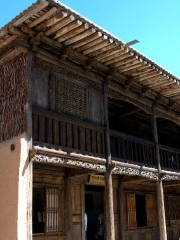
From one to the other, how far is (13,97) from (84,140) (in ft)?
6.47

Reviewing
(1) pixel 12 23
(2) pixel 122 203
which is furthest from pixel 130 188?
(1) pixel 12 23

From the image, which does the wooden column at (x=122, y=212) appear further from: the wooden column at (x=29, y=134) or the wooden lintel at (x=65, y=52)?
the wooden column at (x=29, y=134)

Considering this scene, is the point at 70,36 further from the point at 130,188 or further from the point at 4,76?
the point at 130,188

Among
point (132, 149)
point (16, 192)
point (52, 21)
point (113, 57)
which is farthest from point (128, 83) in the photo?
point (16, 192)

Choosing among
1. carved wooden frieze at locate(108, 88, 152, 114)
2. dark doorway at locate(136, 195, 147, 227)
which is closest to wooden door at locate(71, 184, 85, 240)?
carved wooden frieze at locate(108, 88, 152, 114)

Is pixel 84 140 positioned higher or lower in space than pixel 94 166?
higher

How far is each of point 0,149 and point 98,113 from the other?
2.84 m

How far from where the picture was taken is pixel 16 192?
6.68 m

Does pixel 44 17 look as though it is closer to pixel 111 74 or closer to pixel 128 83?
pixel 111 74

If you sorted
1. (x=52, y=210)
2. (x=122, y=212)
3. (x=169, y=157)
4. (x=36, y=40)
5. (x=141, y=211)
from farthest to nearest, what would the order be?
(x=141, y=211), (x=122, y=212), (x=169, y=157), (x=52, y=210), (x=36, y=40)

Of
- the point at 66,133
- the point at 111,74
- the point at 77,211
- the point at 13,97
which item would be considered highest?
the point at 111,74

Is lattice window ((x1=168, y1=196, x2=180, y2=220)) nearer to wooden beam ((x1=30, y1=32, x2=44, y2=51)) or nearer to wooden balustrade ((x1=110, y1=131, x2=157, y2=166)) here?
wooden balustrade ((x1=110, y1=131, x2=157, y2=166))

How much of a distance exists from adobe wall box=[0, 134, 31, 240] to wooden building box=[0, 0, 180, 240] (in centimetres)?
2

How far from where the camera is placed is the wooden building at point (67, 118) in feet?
22.6
